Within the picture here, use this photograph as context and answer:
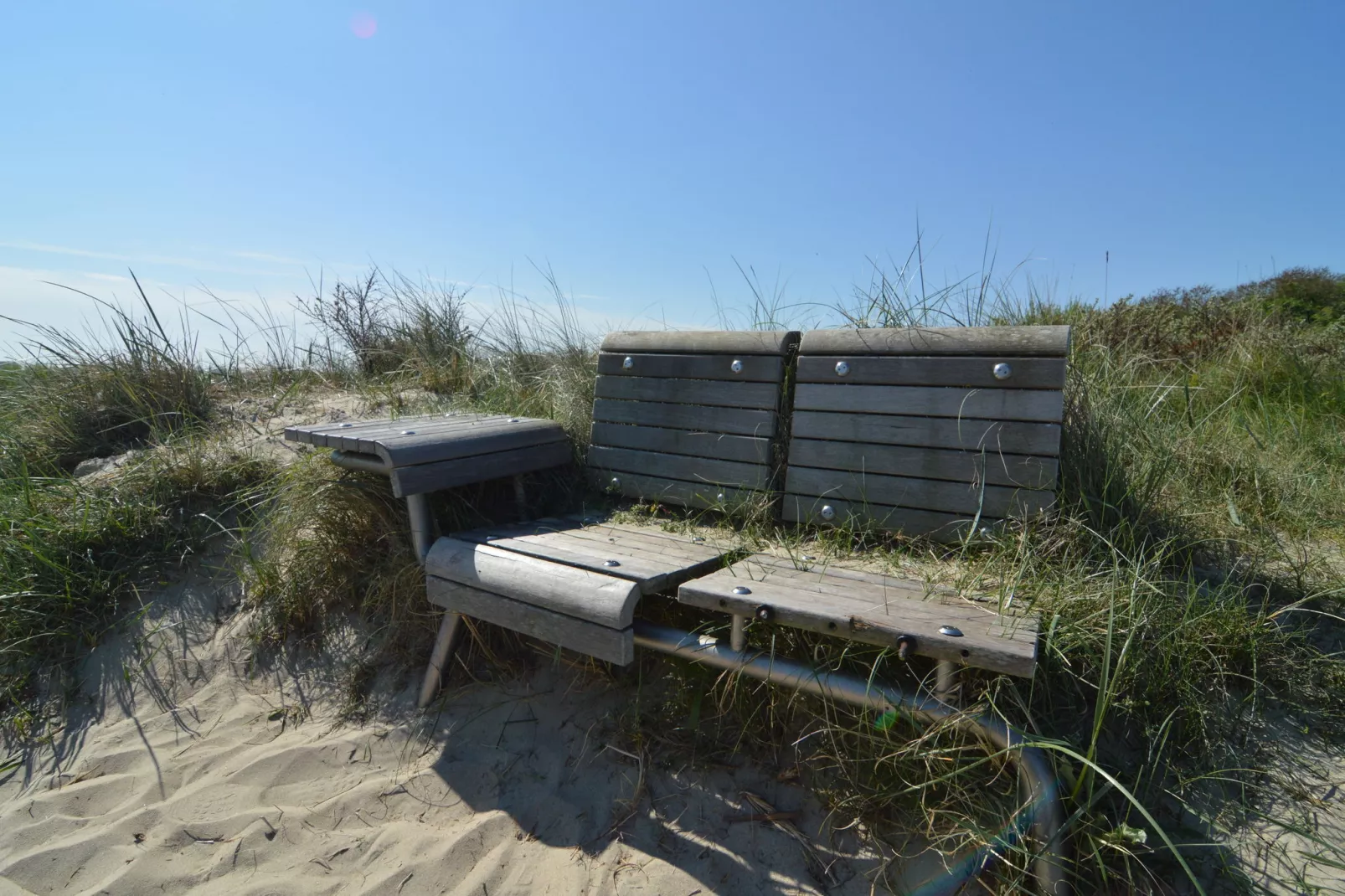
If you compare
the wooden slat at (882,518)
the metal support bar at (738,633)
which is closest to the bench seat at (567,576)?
the metal support bar at (738,633)

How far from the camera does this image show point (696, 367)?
3.18m

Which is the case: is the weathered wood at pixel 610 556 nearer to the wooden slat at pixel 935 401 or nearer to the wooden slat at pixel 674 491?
the wooden slat at pixel 674 491

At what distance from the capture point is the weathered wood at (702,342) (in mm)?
3008

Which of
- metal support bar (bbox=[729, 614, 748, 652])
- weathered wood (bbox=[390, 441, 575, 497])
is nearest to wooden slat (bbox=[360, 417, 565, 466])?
weathered wood (bbox=[390, 441, 575, 497])

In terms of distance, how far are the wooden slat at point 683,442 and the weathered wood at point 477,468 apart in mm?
201

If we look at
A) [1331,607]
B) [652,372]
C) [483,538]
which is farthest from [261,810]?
[1331,607]

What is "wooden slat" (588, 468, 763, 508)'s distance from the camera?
3000 mm

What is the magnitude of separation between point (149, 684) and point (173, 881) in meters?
1.22

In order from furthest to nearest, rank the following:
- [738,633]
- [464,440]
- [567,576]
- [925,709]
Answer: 1. [464,440]
2. [567,576]
3. [738,633]
4. [925,709]

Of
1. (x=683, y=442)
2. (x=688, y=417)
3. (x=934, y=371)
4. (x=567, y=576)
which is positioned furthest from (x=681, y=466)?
(x=934, y=371)

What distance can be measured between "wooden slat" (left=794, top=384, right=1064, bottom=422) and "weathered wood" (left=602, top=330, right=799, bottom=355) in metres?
0.24

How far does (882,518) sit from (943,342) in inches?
26.2

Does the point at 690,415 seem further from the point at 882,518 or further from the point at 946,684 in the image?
the point at 946,684

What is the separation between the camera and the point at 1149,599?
2070 millimetres
